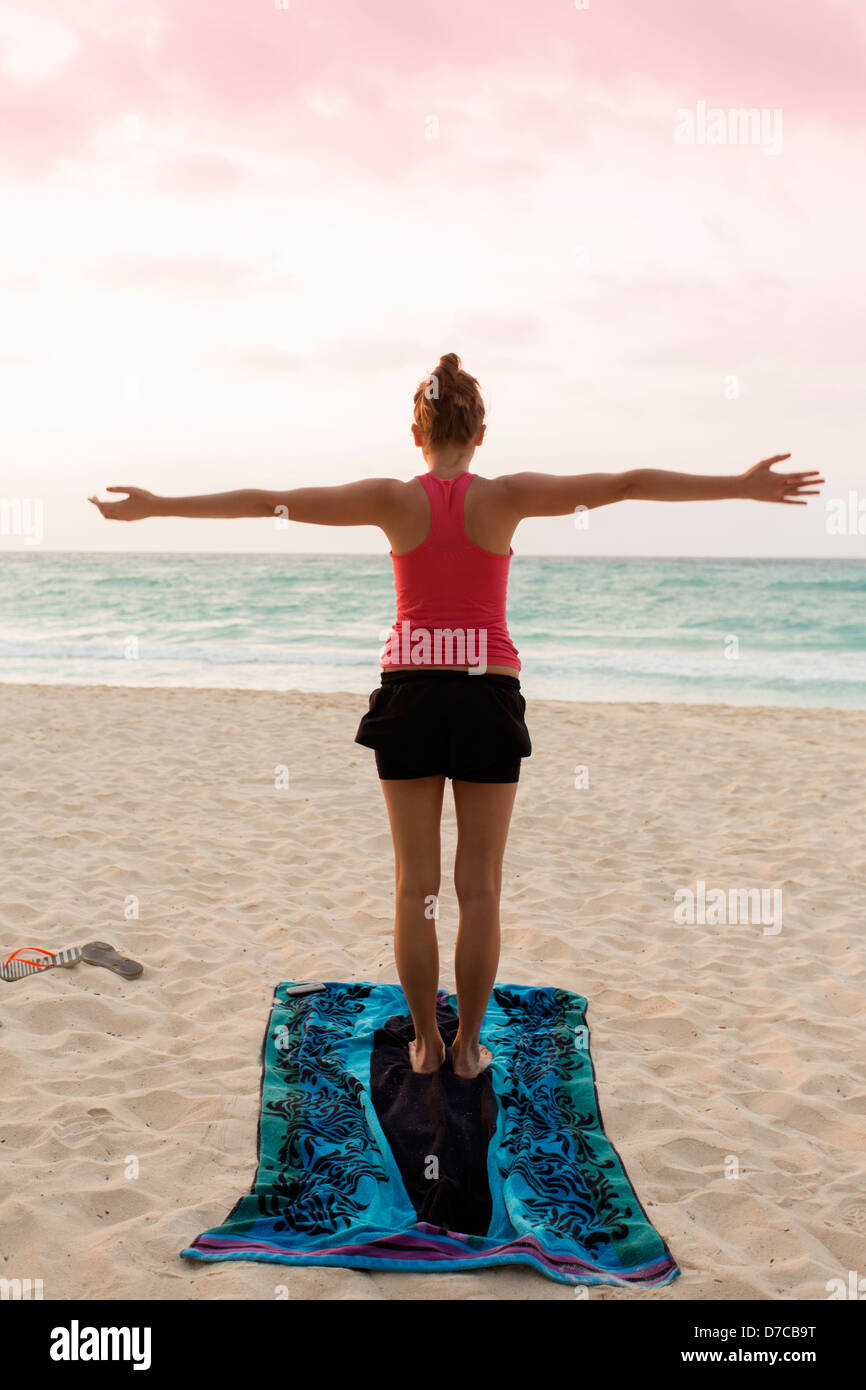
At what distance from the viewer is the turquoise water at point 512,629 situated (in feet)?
54.2

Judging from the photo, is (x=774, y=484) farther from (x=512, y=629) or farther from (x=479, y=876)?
(x=512, y=629)

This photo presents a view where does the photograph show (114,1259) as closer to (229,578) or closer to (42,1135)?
(42,1135)

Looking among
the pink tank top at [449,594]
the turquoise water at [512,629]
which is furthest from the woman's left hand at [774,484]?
the turquoise water at [512,629]

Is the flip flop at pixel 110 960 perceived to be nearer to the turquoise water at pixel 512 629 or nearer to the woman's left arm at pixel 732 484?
the woman's left arm at pixel 732 484

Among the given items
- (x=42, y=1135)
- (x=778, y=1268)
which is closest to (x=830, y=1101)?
(x=778, y=1268)

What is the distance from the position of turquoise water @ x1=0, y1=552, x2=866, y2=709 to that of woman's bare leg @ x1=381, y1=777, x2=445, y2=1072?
39.4 feet

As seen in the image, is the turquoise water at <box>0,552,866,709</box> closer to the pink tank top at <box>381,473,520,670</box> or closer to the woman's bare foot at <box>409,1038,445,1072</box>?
the woman's bare foot at <box>409,1038,445,1072</box>

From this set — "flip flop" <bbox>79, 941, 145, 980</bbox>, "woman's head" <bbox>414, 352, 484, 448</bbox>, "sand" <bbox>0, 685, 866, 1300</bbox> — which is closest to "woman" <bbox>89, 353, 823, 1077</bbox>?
"woman's head" <bbox>414, 352, 484, 448</bbox>

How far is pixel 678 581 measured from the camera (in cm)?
4053

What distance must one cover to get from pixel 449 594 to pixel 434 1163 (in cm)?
160

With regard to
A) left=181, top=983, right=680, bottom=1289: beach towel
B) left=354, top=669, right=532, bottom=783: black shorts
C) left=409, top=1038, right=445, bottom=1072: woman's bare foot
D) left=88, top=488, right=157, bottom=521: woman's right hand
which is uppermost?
left=88, top=488, right=157, bottom=521: woman's right hand

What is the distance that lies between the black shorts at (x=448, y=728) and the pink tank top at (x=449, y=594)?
0.06 meters

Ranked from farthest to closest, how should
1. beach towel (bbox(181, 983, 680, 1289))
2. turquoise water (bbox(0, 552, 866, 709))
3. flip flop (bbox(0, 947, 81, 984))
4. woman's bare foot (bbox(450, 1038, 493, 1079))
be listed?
turquoise water (bbox(0, 552, 866, 709)) < flip flop (bbox(0, 947, 81, 984)) < woman's bare foot (bbox(450, 1038, 493, 1079)) < beach towel (bbox(181, 983, 680, 1289))

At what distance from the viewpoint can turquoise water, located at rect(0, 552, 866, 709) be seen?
1653 centimetres
